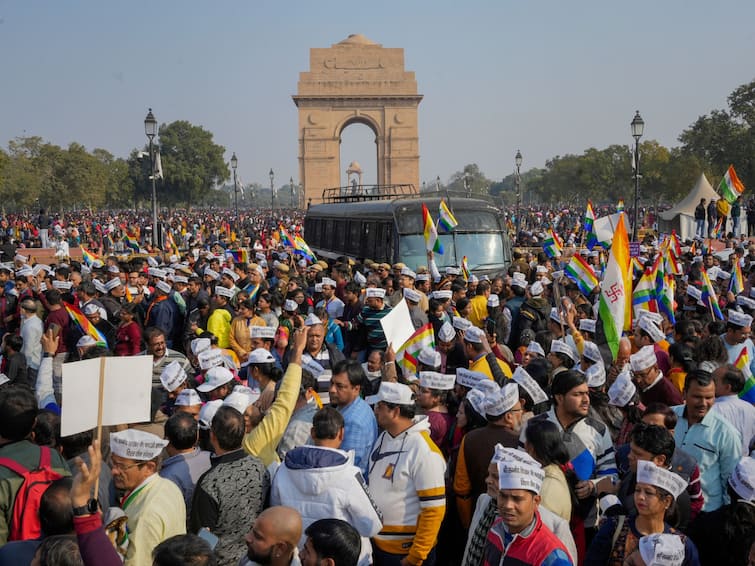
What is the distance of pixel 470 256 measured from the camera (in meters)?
15.6

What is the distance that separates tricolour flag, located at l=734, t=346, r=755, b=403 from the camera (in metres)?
6.32

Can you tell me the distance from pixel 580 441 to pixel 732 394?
1596 mm

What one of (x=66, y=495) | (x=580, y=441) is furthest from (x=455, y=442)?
(x=66, y=495)

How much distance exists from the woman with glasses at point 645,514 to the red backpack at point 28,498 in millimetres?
2838

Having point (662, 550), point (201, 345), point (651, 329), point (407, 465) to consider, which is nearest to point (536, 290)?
point (651, 329)

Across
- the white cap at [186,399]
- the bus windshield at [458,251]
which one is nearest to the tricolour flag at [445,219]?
the bus windshield at [458,251]

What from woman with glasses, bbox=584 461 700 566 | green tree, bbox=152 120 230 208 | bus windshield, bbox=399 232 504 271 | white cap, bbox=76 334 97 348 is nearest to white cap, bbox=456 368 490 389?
woman with glasses, bbox=584 461 700 566

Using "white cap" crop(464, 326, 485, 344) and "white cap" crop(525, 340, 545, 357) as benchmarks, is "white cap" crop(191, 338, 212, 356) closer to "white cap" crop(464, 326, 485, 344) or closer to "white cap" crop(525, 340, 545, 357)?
"white cap" crop(464, 326, 485, 344)

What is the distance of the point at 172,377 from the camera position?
19.5 feet

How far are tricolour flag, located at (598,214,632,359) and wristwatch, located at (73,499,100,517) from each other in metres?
4.92

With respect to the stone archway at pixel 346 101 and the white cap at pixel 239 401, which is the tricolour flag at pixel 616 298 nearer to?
the white cap at pixel 239 401

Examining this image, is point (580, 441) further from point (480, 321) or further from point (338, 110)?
point (338, 110)

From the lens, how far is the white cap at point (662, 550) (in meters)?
3.14

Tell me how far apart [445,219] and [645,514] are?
38.3 feet
